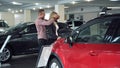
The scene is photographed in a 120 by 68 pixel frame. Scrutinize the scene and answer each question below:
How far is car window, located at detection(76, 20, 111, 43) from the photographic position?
193 inches

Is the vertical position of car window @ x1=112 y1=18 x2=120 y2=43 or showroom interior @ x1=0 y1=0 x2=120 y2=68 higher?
car window @ x1=112 y1=18 x2=120 y2=43

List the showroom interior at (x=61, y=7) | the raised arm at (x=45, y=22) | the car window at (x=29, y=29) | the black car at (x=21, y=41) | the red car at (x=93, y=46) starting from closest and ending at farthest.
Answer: the red car at (x=93, y=46) → the raised arm at (x=45, y=22) → the black car at (x=21, y=41) → the car window at (x=29, y=29) → the showroom interior at (x=61, y=7)

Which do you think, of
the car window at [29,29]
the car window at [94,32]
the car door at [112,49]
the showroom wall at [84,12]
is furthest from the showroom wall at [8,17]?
the car door at [112,49]

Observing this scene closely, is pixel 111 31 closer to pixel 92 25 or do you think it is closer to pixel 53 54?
pixel 92 25

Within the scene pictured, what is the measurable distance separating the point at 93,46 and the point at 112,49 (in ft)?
1.61

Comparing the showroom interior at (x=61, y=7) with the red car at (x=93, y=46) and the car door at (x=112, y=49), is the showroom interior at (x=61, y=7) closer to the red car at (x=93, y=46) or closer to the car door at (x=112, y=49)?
the red car at (x=93, y=46)

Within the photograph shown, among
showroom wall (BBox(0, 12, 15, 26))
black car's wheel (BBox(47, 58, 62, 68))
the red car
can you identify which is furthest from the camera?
showroom wall (BBox(0, 12, 15, 26))

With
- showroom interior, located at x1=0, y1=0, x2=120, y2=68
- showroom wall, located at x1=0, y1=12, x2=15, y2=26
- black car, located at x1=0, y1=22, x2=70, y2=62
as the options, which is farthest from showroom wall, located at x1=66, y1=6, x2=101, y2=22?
black car, located at x1=0, y1=22, x2=70, y2=62

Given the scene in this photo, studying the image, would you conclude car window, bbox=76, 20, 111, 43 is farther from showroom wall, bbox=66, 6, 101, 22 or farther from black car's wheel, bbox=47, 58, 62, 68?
showroom wall, bbox=66, 6, 101, 22

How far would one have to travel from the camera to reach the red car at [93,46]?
4496 mm

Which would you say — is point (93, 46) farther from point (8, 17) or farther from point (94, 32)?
point (8, 17)

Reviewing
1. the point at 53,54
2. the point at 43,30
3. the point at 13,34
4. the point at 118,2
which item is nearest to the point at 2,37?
the point at 13,34

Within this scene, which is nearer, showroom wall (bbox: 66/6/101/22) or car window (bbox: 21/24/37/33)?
car window (bbox: 21/24/37/33)

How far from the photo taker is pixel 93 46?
4.86 meters
